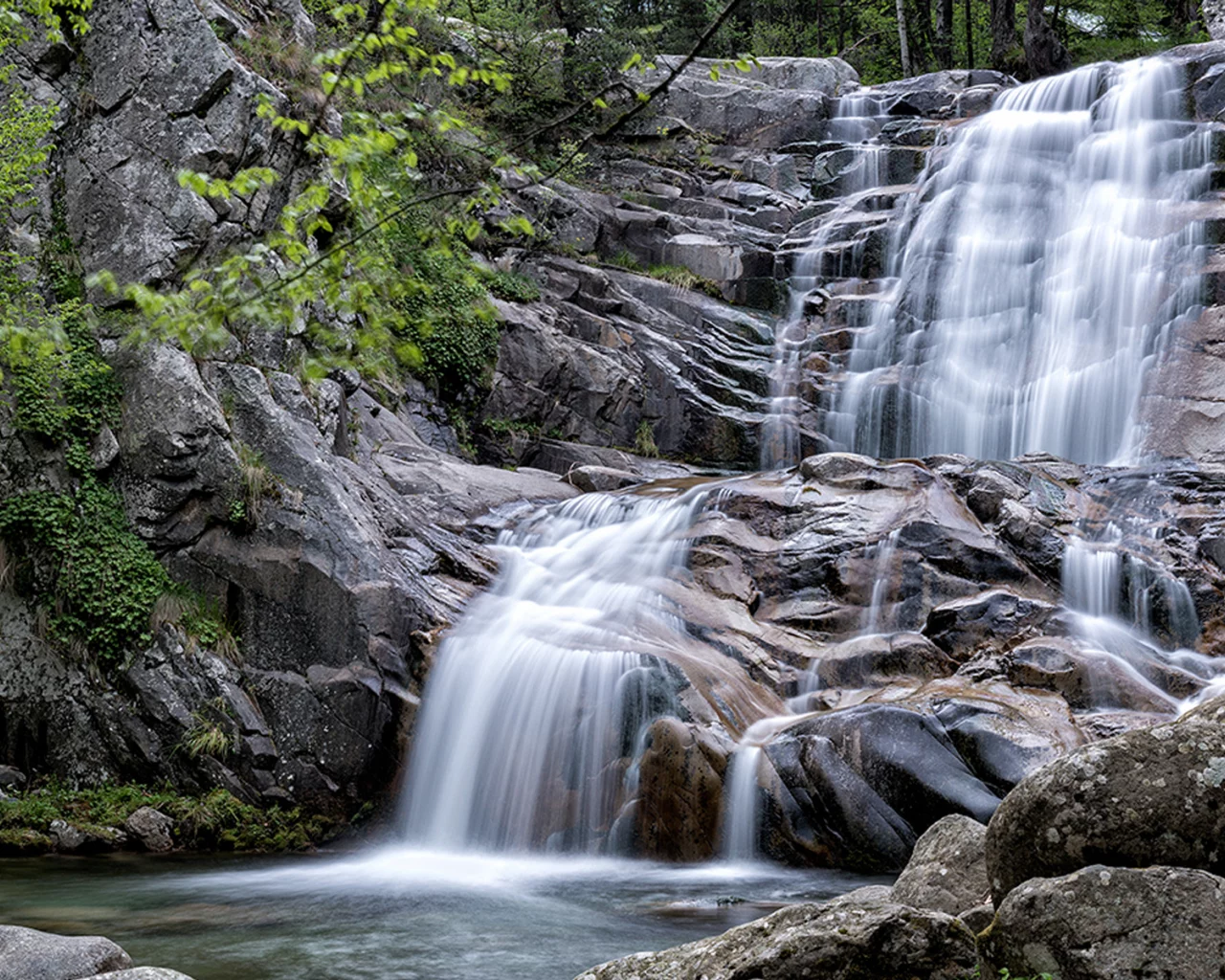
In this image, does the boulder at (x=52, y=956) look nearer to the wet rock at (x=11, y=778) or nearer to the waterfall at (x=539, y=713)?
the waterfall at (x=539, y=713)

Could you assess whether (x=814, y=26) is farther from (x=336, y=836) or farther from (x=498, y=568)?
(x=336, y=836)

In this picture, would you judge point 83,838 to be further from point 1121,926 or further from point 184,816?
point 1121,926

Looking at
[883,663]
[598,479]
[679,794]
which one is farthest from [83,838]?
[598,479]

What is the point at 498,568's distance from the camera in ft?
42.1

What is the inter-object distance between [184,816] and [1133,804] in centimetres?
890

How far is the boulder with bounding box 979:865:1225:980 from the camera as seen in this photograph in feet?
10.6

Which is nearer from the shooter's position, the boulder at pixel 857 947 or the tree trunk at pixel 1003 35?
the boulder at pixel 857 947

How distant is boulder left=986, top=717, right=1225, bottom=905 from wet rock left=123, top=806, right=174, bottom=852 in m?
8.50

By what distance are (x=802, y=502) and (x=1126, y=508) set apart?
3.69m

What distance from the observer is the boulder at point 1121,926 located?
10.6ft

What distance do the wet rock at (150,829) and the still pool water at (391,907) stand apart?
306 millimetres

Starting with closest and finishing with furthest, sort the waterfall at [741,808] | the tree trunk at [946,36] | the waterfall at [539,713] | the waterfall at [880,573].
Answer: the waterfall at [741,808] → the waterfall at [539,713] → the waterfall at [880,573] → the tree trunk at [946,36]

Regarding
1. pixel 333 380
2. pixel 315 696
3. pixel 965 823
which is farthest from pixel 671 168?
pixel 965 823

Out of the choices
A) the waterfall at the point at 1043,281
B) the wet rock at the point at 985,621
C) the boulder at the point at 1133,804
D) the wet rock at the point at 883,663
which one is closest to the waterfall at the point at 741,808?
the wet rock at the point at 883,663
